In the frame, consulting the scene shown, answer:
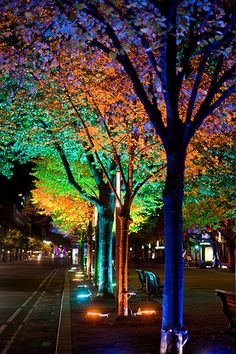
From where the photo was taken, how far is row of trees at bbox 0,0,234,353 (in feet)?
27.8

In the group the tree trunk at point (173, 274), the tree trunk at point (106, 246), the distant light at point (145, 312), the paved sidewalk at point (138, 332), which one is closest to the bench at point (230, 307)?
the paved sidewalk at point (138, 332)

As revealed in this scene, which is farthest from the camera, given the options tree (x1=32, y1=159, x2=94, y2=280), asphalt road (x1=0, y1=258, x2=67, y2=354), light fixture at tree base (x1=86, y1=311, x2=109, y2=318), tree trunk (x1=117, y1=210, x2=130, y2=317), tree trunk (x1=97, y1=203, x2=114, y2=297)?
tree (x1=32, y1=159, x2=94, y2=280)

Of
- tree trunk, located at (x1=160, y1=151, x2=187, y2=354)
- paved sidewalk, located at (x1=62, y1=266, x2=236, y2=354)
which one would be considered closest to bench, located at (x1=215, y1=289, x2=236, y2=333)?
paved sidewalk, located at (x1=62, y1=266, x2=236, y2=354)

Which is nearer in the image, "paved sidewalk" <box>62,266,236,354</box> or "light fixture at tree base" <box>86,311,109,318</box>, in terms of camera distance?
"paved sidewalk" <box>62,266,236,354</box>

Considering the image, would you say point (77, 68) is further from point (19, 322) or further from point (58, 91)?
point (19, 322)

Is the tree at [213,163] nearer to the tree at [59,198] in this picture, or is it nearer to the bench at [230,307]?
the bench at [230,307]

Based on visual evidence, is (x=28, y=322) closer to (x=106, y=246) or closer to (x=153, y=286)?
(x=106, y=246)

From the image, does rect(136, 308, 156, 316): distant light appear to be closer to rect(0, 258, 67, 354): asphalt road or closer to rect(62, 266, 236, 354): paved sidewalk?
rect(62, 266, 236, 354): paved sidewalk

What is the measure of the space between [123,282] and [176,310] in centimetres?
606

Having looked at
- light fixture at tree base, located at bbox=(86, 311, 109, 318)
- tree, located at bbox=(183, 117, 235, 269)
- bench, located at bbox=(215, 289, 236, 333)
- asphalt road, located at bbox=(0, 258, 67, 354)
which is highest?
tree, located at bbox=(183, 117, 235, 269)

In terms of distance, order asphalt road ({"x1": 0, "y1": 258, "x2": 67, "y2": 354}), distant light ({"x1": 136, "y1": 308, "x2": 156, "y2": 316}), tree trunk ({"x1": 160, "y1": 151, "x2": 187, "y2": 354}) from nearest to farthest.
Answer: tree trunk ({"x1": 160, "y1": 151, "x2": 187, "y2": 354}) < asphalt road ({"x1": 0, "y1": 258, "x2": 67, "y2": 354}) < distant light ({"x1": 136, "y1": 308, "x2": 156, "y2": 316})

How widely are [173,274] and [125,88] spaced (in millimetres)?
6039

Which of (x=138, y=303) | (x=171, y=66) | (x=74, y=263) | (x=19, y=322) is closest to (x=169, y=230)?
(x=171, y=66)

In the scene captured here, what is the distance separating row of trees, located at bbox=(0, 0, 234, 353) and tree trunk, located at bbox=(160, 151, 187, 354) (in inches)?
0.6
